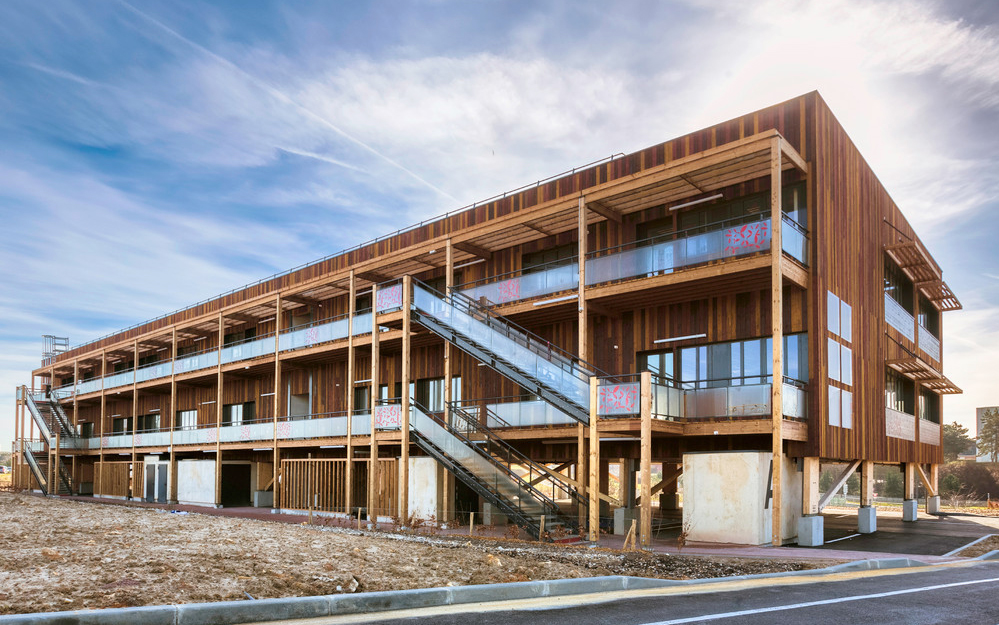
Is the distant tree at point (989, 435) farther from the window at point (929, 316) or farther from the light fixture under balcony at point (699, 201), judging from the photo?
the light fixture under balcony at point (699, 201)

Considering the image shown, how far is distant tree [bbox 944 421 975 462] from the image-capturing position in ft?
248

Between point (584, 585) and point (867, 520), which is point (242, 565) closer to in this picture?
point (584, 585)

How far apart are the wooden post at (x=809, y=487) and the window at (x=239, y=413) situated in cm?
2979

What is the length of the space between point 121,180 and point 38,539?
3041cm

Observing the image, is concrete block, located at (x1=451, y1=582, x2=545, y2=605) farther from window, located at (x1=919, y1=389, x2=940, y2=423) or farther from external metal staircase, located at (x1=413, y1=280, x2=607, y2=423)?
window, located at (x1=919, y1=389, x2=940, y2=423)

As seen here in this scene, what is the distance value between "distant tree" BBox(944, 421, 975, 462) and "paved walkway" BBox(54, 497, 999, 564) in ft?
166

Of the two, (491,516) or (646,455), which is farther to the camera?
(491,516)

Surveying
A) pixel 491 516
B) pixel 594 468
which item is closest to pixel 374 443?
pixel 491 516

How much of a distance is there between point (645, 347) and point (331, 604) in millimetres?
16750

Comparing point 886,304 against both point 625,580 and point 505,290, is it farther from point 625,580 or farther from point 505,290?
point 625,580

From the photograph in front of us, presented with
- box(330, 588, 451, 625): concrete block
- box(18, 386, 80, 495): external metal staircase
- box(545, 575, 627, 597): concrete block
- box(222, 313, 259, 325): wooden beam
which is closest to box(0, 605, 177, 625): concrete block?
box(330, 588, 451, 625): concrete block

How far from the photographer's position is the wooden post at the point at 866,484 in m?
25.3

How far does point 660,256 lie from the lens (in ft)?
70.5

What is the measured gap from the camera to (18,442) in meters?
55.1
